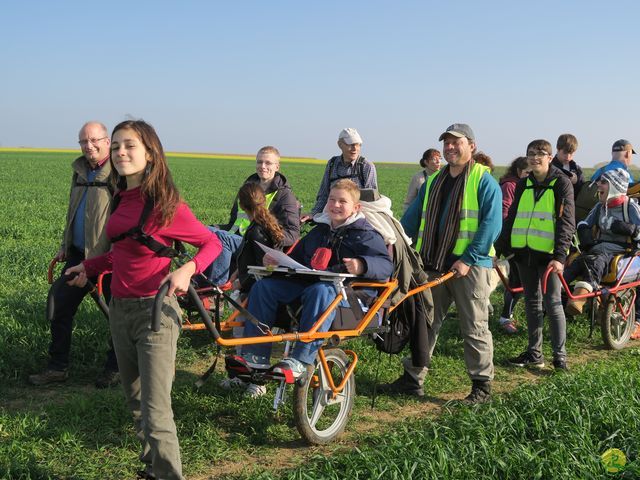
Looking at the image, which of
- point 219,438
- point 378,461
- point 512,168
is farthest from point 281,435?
point 512,168

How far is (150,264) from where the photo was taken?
3.65 m

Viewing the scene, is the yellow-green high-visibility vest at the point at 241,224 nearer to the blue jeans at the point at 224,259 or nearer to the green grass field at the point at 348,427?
the blue jeans at the point at 224,259

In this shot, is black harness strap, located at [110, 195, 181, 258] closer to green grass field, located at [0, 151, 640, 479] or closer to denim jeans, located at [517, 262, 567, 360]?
green grass field, located at [0, 151, 640, 479]

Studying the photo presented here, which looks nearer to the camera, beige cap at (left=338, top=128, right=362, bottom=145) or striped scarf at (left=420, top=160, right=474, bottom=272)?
striped scarf at (left=420, top=160, right=474, bottom=272)

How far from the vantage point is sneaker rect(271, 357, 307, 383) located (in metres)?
4.48

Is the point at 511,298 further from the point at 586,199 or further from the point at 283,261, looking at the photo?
the point at 283,261

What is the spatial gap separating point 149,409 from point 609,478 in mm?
2676

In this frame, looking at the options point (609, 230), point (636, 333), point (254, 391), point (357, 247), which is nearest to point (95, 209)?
point (254, 391)

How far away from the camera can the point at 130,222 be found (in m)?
3.64

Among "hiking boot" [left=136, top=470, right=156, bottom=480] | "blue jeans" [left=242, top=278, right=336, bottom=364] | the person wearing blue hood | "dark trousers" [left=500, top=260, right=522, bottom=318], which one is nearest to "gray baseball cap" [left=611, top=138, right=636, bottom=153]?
the person wearing blue hood

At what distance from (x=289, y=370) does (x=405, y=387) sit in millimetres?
1929

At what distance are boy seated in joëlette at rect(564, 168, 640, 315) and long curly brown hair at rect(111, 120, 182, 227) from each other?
5.54 metres

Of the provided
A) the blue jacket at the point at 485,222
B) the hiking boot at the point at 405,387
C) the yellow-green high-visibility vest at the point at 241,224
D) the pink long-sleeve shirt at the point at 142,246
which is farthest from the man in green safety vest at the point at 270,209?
the pink long-sleeve shirt at the point at 142,246

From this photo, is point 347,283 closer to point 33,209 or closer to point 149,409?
point 149,409
